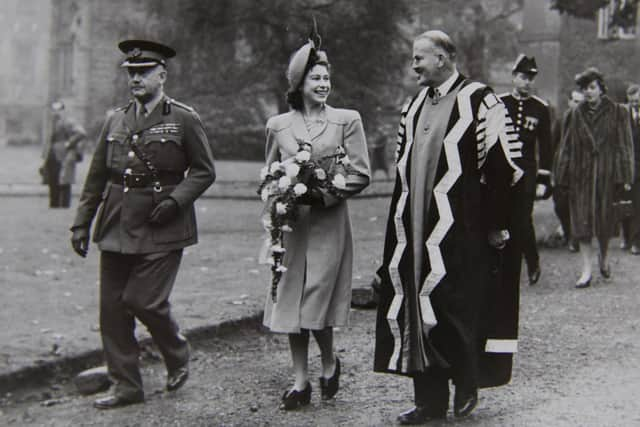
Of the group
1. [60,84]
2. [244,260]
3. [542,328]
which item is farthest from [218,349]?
[60,84]

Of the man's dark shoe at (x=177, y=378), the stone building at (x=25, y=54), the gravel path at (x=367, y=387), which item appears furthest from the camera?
the stone building at (x=25, y=54)

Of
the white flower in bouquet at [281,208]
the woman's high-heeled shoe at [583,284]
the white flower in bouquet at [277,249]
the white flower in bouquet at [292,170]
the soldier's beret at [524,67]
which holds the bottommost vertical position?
the woman's high-heeled shoe at [583,284]

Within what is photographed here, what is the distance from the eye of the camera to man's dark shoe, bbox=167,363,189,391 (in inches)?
261

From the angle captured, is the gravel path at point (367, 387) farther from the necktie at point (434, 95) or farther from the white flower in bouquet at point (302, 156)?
the necktie at point (434, 95)

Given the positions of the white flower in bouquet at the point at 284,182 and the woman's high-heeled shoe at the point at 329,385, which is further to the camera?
the woman's high-heeled shoe at the point at 329,385

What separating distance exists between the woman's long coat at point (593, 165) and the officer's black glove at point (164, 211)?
501cm

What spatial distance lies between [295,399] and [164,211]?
1413 mm

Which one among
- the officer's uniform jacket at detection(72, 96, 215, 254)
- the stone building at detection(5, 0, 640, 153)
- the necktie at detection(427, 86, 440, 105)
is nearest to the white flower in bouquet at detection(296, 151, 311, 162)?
the necktie at detection(427, 86, 440, 105)

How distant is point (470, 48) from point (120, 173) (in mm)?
29665

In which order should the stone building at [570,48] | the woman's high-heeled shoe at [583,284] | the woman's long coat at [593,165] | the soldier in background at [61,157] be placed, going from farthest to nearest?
1. the stone building at [570,48]
2. the soldier in background at [61,157]
3. the woman's long coat at [593,165]
4. the woman's high-heeled shoe at [583,284]

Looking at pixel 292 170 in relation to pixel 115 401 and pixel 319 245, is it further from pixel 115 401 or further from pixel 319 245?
pixel 115 401

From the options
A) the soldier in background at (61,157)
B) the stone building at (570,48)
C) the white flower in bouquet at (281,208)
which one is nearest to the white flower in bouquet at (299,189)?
the white flower in bouquet at (281,208)

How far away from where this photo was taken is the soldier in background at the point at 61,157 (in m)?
17.9

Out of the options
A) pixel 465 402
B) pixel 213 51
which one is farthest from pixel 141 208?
pixel 213 51
